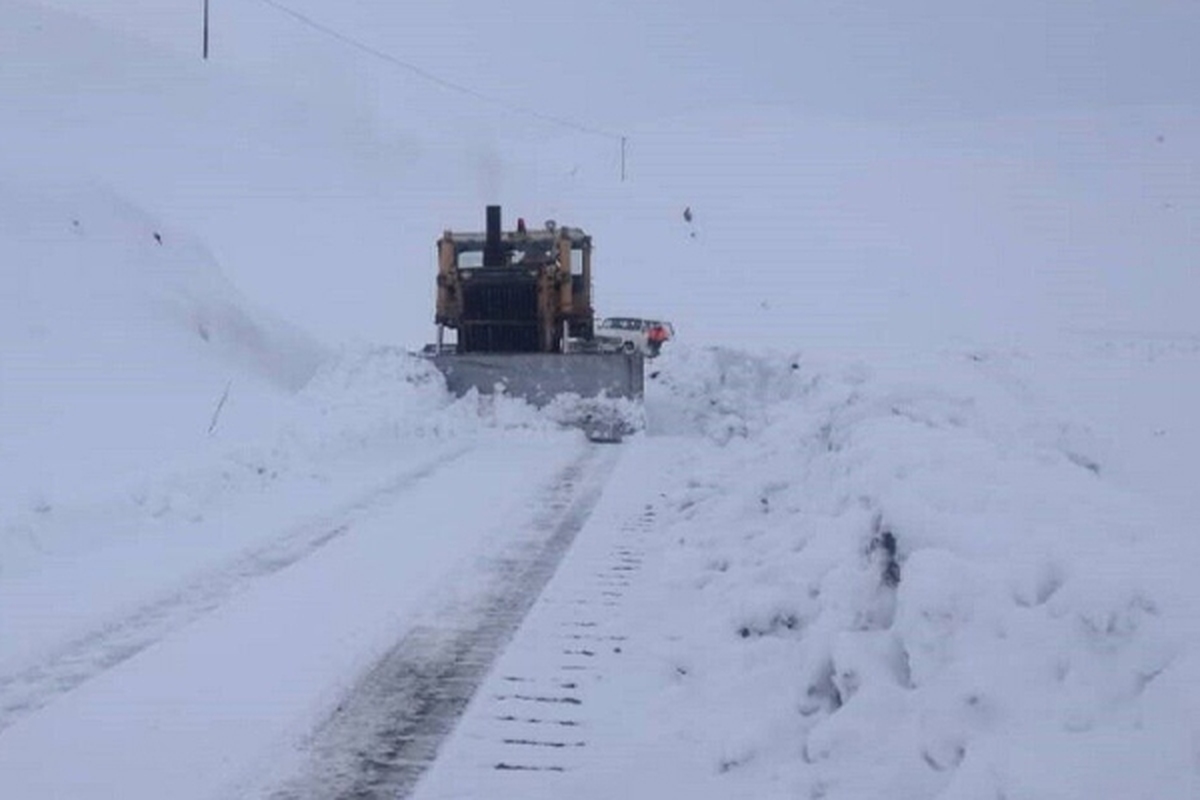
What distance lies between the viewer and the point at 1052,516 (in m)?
5.51

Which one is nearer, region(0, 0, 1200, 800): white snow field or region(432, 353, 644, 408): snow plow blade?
region(0, 0, 1200, 800): white snow field

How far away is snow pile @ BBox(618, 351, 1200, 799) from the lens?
3.83m

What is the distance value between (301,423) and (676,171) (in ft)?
214

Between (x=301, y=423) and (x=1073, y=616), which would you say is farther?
(x=301, y=423)

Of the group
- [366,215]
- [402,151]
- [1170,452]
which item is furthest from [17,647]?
[402,151]

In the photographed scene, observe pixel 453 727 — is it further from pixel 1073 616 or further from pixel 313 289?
A: pixel 313 289

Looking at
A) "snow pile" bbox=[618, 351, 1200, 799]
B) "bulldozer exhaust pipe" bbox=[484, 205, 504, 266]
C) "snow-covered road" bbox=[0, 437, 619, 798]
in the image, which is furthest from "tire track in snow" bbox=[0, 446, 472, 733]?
"bulldozer exhaust pipe" bbox=[484, 205, 504, 266]

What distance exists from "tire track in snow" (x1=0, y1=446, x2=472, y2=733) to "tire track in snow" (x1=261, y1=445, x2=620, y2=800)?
1345 millimetres

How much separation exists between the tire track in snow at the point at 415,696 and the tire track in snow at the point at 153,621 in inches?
53.0

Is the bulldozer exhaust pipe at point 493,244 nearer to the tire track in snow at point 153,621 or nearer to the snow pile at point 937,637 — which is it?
the tire track in snow at point 153,621

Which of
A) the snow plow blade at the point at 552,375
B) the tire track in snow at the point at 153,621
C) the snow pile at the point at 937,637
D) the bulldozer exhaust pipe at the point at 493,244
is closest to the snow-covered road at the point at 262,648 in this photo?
the tire track in snow at the point at 153,621

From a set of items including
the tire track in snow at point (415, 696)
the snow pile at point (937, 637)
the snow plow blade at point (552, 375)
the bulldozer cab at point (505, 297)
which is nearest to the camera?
the snow pile at point (937, 637)

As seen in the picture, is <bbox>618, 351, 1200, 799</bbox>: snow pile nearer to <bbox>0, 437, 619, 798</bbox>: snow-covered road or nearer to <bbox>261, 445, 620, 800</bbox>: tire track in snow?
<bbox>261, 445, 620, 800</bbox>: tire track in snow

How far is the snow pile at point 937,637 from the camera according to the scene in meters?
3.83
